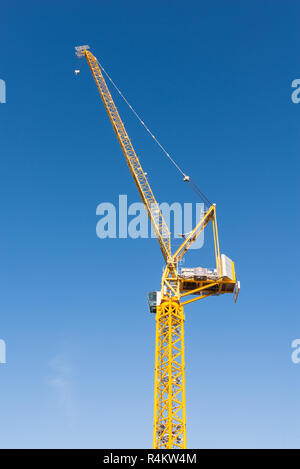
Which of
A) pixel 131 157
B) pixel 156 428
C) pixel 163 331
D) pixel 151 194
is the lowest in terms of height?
pixel 156 428

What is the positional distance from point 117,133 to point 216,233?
19.2 metres

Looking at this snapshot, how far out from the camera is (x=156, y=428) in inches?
2395

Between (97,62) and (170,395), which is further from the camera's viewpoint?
(97,62)

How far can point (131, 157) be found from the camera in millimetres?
74500

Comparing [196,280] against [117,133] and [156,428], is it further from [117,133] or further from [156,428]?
[117,133]

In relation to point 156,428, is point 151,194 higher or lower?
higher
